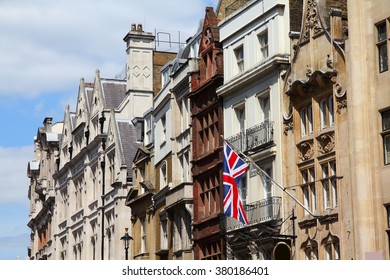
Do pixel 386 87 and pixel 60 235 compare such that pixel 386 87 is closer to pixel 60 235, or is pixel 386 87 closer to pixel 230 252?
pixel 230 252

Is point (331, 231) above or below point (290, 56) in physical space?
below

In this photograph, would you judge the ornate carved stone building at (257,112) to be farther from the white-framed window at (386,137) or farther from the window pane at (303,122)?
the white-framed window at (386,137)

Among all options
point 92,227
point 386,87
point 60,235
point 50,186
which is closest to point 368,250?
point 386,87

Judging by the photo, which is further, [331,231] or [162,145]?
[162,145]

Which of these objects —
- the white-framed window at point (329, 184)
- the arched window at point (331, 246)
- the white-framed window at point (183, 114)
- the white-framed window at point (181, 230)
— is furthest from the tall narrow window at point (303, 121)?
the white-framed window at point (183, 114)

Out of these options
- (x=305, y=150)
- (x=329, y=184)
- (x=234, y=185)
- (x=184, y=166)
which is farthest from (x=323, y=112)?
(x=184, y=166)

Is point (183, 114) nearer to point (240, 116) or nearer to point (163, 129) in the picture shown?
point (163, 129)

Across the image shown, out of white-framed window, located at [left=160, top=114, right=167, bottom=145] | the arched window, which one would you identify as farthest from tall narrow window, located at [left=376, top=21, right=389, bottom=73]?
white-framed window, located at [left=160, top=114, right=167, bottom=145]

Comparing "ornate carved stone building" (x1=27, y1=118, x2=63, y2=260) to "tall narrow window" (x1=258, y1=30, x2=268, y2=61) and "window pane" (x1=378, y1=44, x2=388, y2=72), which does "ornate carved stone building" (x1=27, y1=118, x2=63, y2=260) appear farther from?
"window pane" (x1=378, y1=44, x2=388, y2=72)

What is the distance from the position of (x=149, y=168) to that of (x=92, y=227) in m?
13.6

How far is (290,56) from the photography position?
143 feet

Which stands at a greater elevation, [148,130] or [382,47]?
[148,130]

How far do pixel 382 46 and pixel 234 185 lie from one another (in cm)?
912

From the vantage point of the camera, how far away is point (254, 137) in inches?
1797
